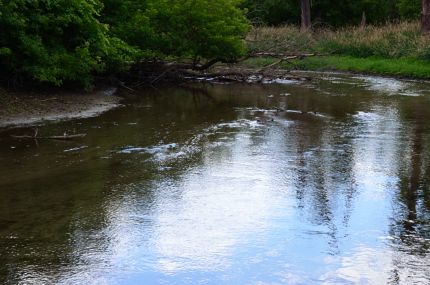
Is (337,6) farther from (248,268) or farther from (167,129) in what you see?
(248,268)

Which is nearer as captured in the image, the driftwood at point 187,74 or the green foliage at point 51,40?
the green foliage at point 51,40

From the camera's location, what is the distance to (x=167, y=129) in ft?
53.2

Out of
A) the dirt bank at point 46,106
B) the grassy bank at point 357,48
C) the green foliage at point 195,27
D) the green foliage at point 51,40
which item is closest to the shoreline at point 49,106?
the dirt bank at point 46,106

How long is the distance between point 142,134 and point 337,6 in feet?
142

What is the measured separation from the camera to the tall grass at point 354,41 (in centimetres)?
3272

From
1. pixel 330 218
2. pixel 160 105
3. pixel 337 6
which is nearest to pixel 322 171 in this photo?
pixel 330 218

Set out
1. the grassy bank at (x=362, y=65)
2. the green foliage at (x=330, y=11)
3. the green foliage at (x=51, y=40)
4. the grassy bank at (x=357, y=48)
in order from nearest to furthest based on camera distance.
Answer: the green foliage at (x=51, y=40)
the grassy bank at (x=362, y=65)
the grassy bank at (x=357, y=48)
the green foliage at (x=330, y=11)

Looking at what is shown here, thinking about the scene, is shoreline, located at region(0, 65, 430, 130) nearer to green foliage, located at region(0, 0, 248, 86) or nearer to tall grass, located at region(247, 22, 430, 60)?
green foliage, located at region(0, 0, 248, 86)

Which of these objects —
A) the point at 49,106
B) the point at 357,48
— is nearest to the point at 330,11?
the point at 357,48

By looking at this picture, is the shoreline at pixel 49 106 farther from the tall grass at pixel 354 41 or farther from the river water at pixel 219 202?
the tall grass at pixel 354 41

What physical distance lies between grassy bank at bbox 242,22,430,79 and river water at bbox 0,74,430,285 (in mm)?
13929

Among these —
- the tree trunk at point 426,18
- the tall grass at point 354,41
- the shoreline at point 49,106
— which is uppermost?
the tree trunk at point 426,18

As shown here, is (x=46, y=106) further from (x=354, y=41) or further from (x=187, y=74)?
(x=354, y=41)

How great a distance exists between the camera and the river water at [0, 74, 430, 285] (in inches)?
284
